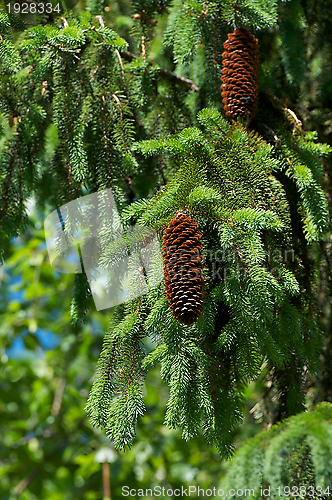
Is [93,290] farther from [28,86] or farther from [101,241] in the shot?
[28,86]

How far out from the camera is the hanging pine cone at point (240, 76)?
31.6 inches

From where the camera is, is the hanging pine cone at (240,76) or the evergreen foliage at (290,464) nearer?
the evergreen foliage at (290,464)

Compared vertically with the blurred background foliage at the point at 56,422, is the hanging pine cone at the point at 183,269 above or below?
above

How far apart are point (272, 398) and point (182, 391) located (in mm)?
459

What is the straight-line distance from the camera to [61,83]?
86cm

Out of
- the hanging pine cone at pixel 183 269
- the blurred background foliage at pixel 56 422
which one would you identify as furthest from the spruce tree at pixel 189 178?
the blurred background foliage at pixel 56 422

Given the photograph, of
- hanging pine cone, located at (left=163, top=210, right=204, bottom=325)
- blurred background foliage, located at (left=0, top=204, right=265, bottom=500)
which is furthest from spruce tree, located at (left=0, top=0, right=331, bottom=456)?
blurred background foliage, located at (left=0, top=204, right=265, bottom=500)

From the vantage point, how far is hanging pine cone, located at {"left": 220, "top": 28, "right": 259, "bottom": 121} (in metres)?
0.80

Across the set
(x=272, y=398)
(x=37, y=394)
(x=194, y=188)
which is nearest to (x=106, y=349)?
(x=194, y=188)

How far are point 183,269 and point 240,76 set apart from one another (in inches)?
18.0

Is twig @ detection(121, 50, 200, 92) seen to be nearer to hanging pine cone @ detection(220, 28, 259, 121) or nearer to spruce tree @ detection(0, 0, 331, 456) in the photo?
spruce tree @ detection(0, 0, 331, 456)

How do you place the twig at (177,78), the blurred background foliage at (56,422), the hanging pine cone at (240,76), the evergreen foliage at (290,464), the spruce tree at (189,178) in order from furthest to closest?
the blurred background foliage at (56,422) < the twig at (177,78) < the hanging pine cone at (240,76) < the spruce tree at (189,178) < the evergreen foliage at (290,464)

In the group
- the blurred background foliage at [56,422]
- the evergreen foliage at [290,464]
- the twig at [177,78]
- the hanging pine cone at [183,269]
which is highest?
the twig at [177,78]

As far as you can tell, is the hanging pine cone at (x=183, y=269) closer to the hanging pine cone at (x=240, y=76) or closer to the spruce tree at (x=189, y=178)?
the spruce tree at (x=189, y=178)
